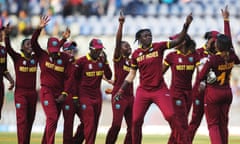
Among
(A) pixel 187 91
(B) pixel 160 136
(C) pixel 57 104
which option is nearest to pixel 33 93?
(C) pixel 57 104

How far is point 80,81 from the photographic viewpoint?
15984mm

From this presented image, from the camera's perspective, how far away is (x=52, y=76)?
1576cm

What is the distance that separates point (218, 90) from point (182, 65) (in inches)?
71.4

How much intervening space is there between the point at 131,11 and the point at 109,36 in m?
2.35

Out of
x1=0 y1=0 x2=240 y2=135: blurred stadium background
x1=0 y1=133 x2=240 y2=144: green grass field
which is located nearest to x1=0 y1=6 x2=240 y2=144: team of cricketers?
x1=0 y1=133 x2=240 y2=144: green grass field

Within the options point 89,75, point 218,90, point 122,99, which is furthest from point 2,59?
point 218,90

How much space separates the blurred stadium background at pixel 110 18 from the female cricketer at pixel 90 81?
42.7ft

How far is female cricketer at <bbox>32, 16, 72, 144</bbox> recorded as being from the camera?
15.5 metres

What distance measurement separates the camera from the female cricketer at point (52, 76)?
50.9ft

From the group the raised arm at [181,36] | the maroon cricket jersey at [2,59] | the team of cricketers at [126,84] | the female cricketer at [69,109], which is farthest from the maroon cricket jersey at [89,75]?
the raised arm at [181,36]

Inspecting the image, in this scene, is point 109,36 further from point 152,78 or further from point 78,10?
point 152,78

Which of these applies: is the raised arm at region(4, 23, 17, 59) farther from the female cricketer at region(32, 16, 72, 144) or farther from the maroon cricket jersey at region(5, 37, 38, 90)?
the female cricketer at region(32, 16, 72, 144)

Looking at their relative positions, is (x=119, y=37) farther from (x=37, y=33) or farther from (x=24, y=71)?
(x=24, y=71)

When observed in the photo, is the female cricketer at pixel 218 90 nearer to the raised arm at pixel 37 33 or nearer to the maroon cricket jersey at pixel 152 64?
the maroon cricket jersey at pixel 152 64
